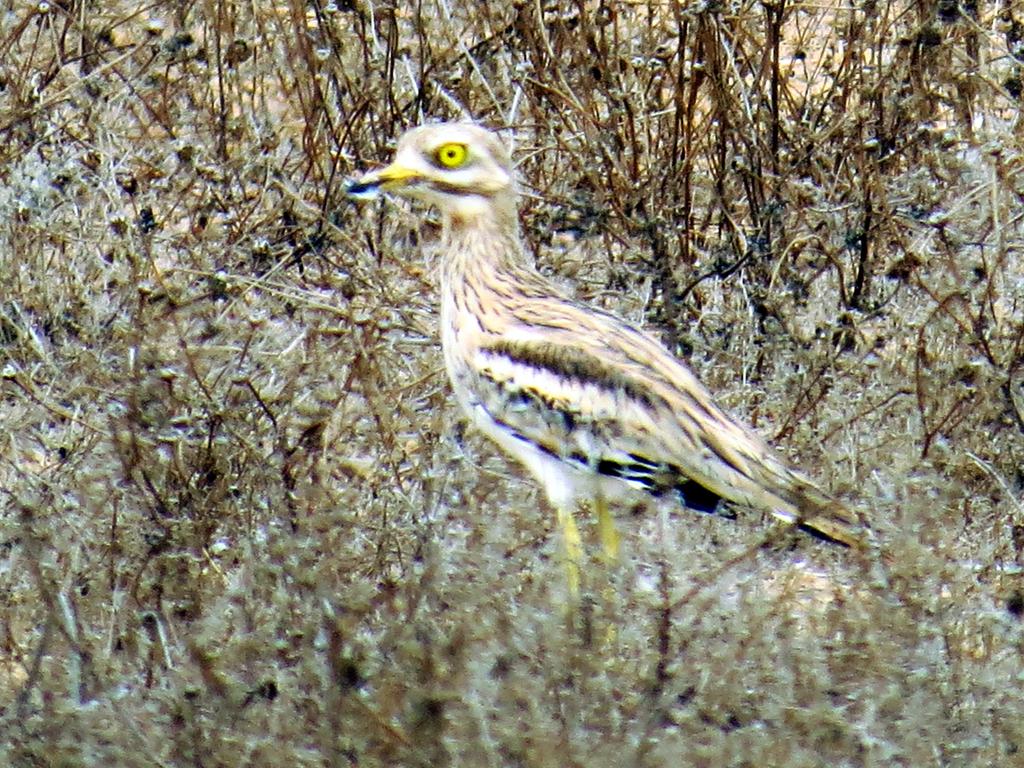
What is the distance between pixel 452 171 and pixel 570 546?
895mm

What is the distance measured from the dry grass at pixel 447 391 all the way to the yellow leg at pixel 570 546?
43 millimetres

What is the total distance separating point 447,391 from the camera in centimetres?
584

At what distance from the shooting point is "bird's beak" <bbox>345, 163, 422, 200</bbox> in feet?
16.5

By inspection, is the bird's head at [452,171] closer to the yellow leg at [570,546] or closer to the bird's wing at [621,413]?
the bird's wing at [621,413]

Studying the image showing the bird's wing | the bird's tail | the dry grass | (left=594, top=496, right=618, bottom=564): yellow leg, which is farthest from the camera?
(left=594, top=496, right=618, bottom=564): yellow leg

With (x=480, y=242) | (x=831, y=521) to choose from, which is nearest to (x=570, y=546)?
(x=831, y=521)

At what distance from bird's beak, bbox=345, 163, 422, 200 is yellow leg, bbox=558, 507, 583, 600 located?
79cm

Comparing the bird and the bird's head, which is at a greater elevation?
the bird's head

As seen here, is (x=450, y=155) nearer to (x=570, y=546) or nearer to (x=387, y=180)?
(x=387, y=180)

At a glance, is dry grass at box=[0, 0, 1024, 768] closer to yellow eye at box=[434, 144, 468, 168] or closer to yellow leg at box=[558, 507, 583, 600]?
yellow leg at box=[558, 507, 583, 600]

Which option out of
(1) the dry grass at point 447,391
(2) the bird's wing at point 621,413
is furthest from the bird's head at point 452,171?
(1) the dry grass at point 447,391

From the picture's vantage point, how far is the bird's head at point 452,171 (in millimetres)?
5098

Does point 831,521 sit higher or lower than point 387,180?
lower

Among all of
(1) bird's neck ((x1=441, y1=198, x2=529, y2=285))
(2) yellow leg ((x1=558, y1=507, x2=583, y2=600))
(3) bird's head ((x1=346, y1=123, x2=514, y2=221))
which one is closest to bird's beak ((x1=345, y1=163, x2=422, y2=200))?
(3) bird's head ((x1=346, y1=123, x2=514, y2=221))
